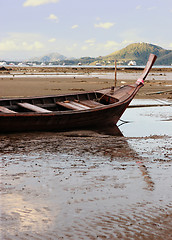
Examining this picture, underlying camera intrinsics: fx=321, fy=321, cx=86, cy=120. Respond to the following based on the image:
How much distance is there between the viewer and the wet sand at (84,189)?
4996mm

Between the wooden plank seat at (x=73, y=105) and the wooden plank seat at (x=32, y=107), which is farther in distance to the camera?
the wooden plank seat at (x=73, y=105)

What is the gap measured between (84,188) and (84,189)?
55 mm

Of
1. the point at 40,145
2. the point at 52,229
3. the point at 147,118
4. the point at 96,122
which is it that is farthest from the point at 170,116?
the point at 52,229

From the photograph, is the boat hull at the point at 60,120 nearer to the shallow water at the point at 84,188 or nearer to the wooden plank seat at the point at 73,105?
the shallow water at the point at 84,188

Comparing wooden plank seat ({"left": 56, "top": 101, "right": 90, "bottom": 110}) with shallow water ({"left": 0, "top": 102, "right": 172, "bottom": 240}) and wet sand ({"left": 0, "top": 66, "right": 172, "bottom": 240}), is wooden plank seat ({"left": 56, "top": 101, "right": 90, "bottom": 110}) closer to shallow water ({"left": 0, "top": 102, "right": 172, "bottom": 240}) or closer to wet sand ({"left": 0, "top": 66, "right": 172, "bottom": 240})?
shallow water ({"left": 0, "top": 102, "right": 172, "bottom": 240})

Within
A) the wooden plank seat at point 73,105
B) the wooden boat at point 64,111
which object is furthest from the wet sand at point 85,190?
the wooden plank seat at point 73,105

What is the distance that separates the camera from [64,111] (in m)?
12.9

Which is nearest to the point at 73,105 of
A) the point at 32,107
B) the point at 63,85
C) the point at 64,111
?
the point at 32,107

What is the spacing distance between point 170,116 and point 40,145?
9.34 metres

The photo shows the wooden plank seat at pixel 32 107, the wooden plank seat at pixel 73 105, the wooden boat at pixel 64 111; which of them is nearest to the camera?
the wooden boat at pixel 64 111

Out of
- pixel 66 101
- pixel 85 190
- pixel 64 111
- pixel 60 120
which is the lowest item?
pixel 85 190

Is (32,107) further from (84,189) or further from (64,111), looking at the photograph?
(84,189)

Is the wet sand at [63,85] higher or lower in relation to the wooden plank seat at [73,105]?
higher

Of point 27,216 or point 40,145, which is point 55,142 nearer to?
point 40,145
